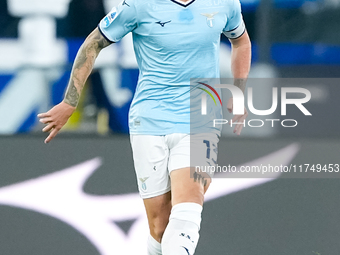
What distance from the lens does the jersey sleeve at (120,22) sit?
2.66 metres

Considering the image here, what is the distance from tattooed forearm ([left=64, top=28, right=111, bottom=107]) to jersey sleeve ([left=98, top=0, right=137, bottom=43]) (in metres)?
0.04

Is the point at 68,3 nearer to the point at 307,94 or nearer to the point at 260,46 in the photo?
the point at 260,46

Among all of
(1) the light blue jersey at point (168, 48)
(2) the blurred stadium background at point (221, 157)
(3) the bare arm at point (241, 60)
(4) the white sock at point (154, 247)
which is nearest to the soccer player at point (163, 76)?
(1) the light blue jersey at point (168, 48)

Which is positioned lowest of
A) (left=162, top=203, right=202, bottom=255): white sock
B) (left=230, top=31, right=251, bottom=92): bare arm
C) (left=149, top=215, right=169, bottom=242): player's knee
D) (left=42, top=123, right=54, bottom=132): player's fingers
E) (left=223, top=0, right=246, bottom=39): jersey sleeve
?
(left=149, top=215, right=169, bottom=242): player's knee

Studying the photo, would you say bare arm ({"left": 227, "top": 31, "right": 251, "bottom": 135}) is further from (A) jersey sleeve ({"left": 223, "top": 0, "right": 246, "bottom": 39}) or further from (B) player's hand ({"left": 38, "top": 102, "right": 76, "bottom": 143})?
(B) player's hand ({"left": 38, "top": 102, "right": 76, "bottom": 143})

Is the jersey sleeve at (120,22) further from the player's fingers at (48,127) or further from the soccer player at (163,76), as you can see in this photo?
the player's fingers at (48,127)

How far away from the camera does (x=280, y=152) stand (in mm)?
3691

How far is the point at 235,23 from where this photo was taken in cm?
294

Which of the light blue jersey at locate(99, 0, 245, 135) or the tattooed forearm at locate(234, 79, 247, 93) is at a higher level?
the light blue jersey at locate(99, 0, 245, 135)

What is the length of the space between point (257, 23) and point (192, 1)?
1.08 meters

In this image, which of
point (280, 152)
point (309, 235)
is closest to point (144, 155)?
point (280, 152)

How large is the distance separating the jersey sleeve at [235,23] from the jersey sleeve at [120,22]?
0.57 m

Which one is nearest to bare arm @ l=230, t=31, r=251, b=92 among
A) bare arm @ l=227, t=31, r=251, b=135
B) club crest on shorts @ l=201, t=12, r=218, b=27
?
bare arm @ l=227, t=31, r=251, b=135

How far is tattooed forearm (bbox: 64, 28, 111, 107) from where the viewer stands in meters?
2.68
